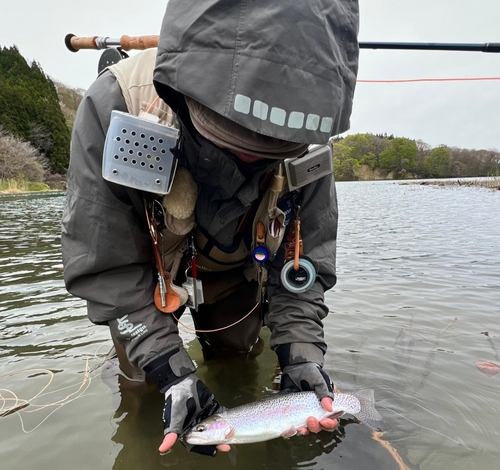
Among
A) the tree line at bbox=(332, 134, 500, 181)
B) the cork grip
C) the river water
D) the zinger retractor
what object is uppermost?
the tree line at bbox=(332, 134, 500, 181)

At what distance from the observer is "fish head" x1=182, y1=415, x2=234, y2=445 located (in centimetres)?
204

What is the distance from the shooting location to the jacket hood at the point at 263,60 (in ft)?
4.60

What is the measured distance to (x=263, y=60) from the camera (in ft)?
4.60

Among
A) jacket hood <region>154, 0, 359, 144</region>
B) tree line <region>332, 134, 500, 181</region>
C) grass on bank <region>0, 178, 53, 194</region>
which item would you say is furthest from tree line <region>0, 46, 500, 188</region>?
jacket hood <region>154, 0, 359, 144</region>

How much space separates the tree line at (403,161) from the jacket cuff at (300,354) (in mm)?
93803

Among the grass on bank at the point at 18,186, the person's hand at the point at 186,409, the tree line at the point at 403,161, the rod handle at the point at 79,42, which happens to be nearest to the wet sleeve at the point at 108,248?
the person's hand at the point at 186,409

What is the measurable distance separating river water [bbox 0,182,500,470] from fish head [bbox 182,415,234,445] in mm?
303

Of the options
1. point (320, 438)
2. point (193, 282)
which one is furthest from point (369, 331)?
point (193, 282)

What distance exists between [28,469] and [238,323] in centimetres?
173

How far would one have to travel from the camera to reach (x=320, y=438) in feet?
8.21

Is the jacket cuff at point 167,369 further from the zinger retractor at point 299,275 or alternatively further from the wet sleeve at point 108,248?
the zinger retractor at point 299,275

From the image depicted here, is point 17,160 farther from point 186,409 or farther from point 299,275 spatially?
point 186,409

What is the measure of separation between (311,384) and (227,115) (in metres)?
1.65

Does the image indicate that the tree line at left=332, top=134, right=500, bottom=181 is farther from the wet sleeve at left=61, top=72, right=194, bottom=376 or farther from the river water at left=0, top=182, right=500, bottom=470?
the wet sleeve at left=61, top=72, right=194, bottom=376
